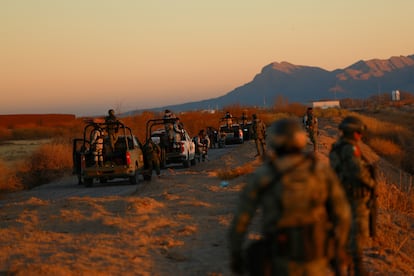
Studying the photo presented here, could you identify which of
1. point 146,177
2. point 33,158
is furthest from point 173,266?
point 33,158

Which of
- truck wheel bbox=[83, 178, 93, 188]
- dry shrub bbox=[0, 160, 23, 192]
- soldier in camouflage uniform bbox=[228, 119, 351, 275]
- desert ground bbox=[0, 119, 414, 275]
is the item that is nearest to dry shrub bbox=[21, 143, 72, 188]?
dry shrub bbox=[0, 160, 23, 192]

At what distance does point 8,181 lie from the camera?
71.3ft

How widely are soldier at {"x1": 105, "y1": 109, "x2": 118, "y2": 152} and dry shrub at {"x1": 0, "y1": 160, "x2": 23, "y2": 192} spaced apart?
4.23m

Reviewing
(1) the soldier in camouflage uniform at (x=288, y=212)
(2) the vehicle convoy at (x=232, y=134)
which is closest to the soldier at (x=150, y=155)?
(1) the soldier in camouflage uniform at (x=288, y=212)

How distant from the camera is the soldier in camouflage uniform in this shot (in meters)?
4.53

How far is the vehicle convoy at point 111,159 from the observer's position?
18.9 meters

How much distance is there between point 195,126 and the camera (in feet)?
191

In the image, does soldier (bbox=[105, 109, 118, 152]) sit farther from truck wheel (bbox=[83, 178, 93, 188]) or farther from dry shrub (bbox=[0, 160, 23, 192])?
dry shrub (bbox=[0, 160, 23, 192])

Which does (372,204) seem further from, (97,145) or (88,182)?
(88,182)

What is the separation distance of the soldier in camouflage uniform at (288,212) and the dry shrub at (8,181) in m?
17.6

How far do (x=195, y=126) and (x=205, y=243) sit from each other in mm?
48418

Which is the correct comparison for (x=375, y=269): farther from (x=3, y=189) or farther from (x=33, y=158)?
(x=33, y=158)

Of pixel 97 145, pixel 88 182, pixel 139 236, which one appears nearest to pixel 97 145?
pixel 97 145

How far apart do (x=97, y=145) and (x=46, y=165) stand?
766cm
